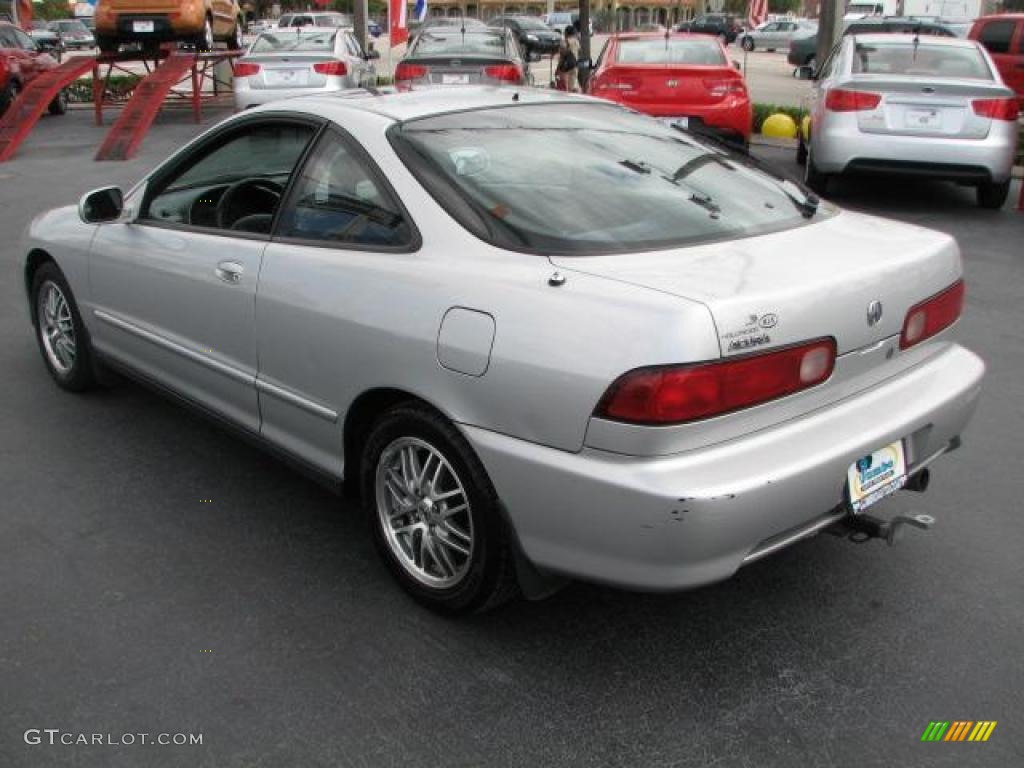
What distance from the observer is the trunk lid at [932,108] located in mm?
8820

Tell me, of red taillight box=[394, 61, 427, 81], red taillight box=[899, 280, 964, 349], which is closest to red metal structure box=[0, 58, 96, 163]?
red taillight box=[394, 61, 427, 81]

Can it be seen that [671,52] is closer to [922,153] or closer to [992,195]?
[922,153]

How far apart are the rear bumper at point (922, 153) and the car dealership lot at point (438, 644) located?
5395mm

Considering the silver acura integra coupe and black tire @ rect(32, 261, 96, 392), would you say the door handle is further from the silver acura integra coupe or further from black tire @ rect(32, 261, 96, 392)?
black tire @ rect(32, 261, 96, 392)

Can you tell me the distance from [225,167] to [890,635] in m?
3.03

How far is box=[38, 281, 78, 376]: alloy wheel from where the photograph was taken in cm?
491

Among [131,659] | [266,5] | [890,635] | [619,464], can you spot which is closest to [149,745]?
[131,659]

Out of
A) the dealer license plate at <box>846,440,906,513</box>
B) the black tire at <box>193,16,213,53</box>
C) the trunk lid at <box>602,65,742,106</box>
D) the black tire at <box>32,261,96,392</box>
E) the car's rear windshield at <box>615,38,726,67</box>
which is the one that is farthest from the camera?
the black tire at <box>193,16,213,53</box>

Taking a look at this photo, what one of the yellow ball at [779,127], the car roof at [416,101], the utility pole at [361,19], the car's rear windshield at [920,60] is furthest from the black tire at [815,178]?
the utility pole at [361,19]

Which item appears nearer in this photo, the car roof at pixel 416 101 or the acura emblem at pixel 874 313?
the acura emblem at pixel 874 313

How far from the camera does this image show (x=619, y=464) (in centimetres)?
247

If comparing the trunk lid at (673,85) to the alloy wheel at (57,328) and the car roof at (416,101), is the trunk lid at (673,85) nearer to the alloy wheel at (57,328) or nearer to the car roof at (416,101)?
the car roof at (416,101)

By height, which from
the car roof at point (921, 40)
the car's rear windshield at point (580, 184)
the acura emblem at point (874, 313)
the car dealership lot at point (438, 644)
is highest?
the car roof at point (921, 40)

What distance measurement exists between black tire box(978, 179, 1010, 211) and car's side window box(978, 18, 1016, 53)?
7.31 meters
